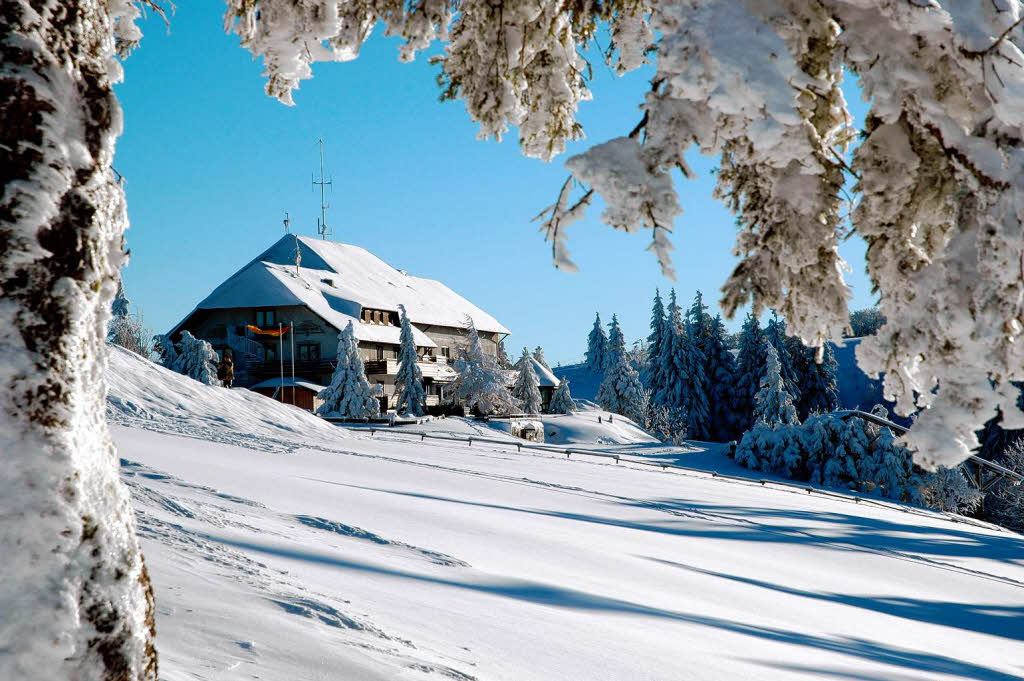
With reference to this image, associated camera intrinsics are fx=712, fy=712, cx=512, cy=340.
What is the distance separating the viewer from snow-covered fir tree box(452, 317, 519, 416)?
146 feet

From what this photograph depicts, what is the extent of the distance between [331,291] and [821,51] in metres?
46.0

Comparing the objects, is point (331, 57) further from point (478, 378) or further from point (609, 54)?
point (478, 378)

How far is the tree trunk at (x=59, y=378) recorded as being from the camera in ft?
6.44

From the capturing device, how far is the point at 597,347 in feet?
299

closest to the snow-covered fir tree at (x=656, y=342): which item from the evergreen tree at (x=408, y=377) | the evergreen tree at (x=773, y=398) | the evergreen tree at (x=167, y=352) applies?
the evergreen tree at (x=773, y=398)

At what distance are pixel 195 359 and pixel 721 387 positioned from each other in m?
41.0

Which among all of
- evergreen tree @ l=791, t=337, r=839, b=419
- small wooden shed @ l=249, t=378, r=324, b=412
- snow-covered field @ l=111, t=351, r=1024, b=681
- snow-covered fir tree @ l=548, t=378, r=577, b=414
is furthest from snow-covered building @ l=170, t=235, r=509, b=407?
evergreen tree @ l=791, t=337, r=839, b=419

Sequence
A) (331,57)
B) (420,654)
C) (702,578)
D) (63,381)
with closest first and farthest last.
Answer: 1. (63,381)
2. (420,654)
3. (331,57)
4. (702,578)

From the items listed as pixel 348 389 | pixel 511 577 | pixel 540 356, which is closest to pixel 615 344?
pixel 540 356

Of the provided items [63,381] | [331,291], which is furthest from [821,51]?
[331,291]

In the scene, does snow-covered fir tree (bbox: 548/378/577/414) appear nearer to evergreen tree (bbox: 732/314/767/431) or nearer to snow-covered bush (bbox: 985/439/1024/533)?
evergreen tree (bbox: 732/314/767/431)

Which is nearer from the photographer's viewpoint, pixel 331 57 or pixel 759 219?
pixel 759 219

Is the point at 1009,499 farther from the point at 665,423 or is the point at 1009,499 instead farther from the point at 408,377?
the point at 408,377

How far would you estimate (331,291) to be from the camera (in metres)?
46.8
